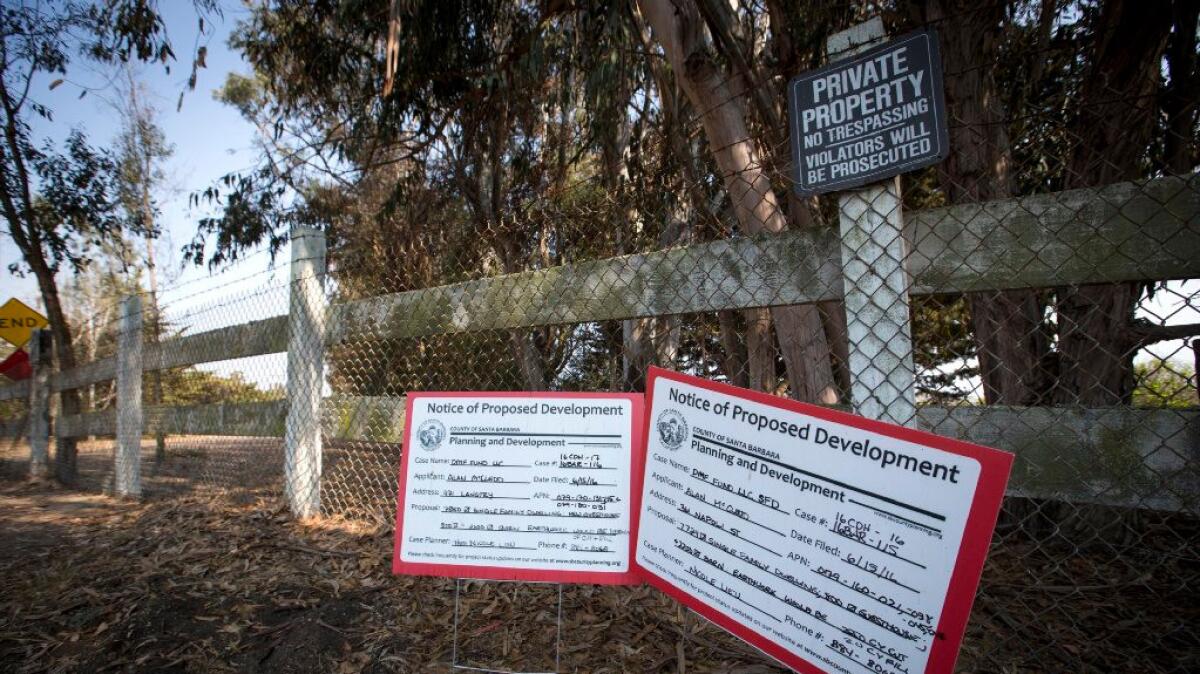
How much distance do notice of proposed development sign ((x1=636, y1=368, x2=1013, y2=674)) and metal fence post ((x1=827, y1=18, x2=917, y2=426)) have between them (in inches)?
15.3

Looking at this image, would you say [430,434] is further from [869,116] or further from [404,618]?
[869,116]

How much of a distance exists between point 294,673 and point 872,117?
9.42ft

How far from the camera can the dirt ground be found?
2428mm

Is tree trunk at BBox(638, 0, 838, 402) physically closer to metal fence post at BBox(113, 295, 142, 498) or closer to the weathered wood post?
metal fence post at BBox(113, 295, 142, 498)

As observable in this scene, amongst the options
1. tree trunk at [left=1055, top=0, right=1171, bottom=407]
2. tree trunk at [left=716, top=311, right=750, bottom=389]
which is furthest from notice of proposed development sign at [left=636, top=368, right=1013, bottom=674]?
tree trunk at [left=1055, top=0, right=1171, bottom=407]

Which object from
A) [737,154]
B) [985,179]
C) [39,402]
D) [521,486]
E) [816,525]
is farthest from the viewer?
[39,402]

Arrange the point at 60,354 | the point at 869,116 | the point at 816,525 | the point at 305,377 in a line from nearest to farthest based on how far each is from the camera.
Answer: the point at 816,525, the point at 869,116, the point at 305,377, the point at 60,354

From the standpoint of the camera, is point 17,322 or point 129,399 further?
point 17,322

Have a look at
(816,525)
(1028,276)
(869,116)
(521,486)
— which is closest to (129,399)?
(521,486)

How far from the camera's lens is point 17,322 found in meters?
8.14

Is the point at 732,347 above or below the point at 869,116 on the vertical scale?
below

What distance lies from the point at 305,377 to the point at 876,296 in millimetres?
3400

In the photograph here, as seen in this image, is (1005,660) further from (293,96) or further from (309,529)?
(293,96)

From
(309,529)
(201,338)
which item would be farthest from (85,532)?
(309,529)
